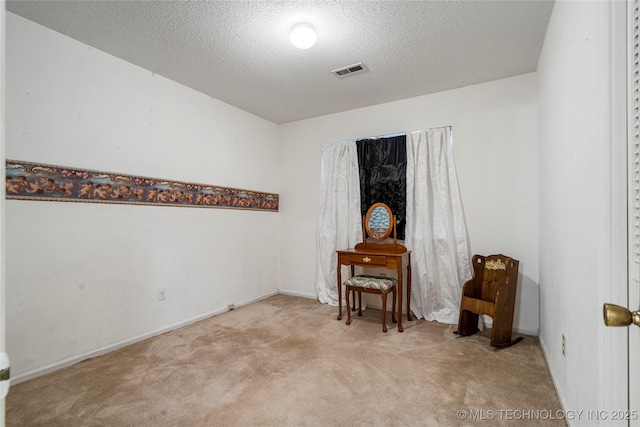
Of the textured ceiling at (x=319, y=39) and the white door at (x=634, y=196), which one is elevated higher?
the textured ceiling at (x=319, y=39)

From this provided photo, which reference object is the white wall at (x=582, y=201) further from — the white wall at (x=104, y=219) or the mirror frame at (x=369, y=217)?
the white wall at (x=104, y=219)

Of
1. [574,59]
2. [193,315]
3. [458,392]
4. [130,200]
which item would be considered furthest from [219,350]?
[574,59]

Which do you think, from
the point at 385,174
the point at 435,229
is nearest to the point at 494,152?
the point at 435,229

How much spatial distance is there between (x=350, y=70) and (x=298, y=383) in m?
2.62

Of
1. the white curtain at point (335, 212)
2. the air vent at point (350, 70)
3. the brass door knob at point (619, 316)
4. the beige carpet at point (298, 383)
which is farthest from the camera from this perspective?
the white curtain at point (335, 212)

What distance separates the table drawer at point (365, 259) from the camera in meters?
3.01

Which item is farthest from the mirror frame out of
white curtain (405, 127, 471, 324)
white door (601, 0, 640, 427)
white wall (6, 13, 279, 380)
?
white door (601, 0, 640, 427)

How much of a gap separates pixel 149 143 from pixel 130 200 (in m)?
0.57

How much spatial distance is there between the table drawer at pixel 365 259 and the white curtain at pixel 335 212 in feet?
1.59

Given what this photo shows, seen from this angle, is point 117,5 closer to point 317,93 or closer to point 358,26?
point 358,26

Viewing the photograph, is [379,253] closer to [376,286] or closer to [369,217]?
[376,286]

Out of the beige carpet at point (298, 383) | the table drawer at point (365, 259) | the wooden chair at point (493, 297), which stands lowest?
the beige carpet at point (298, 383)

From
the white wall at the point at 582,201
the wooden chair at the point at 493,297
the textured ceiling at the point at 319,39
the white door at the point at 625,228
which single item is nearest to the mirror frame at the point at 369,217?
the wooden chair at the point at 493,297

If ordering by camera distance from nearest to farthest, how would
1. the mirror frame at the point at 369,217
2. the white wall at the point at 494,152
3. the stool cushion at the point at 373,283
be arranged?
the white wall at the point at 494,152
the stool cushion at the point at 373,283
the mirror frame at the point at 369,217
